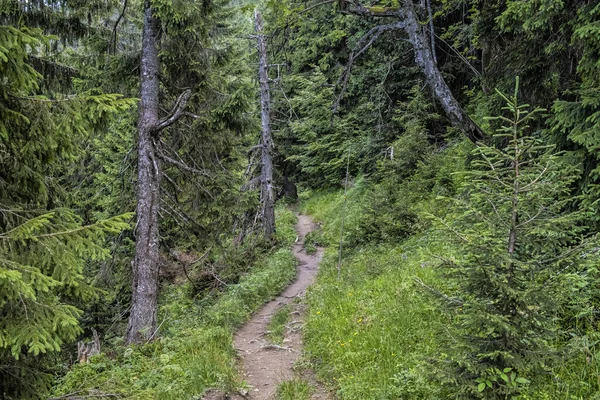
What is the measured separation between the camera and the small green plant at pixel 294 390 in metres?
5.26

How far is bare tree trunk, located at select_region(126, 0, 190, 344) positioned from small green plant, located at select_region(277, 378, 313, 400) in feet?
12.7

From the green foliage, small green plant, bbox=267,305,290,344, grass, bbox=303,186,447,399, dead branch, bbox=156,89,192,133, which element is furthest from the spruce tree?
dead branch, bbox=156,89,192,133

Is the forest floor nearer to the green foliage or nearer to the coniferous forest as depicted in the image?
the coniferous forest

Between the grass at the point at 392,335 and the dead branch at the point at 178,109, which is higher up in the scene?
the dead branch at the point at 178,109

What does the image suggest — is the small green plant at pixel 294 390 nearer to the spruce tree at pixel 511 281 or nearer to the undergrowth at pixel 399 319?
the undergrowth at pixel 399 319

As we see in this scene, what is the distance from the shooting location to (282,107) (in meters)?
23.3

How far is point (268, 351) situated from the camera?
735 cm

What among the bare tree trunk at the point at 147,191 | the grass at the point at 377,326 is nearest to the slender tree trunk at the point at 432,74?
the grass at the point at 377,326

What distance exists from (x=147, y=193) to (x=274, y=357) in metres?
4.41

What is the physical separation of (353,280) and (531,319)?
20.5ft

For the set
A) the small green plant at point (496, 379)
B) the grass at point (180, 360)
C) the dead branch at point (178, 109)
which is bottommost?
the grass at point (180, 360)

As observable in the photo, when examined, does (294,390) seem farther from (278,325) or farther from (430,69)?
(430,69)

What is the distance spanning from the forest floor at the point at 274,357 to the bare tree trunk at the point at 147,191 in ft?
7.09

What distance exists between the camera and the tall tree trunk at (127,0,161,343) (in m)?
8.13
